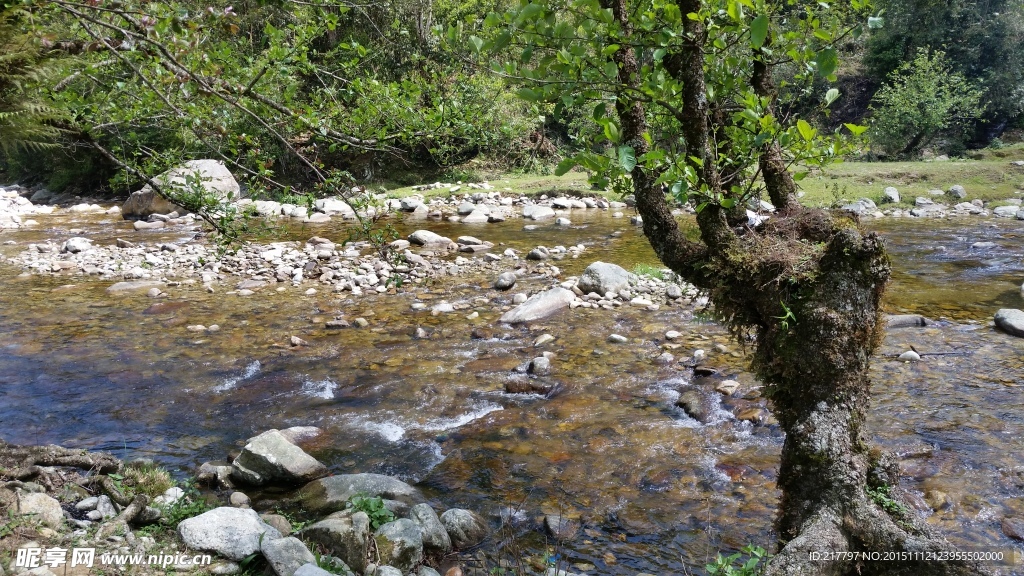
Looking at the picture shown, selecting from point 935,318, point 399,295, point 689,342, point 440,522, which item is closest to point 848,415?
point 440,522

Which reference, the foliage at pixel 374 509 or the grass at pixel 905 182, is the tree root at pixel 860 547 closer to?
the foliage at pixel 374 509

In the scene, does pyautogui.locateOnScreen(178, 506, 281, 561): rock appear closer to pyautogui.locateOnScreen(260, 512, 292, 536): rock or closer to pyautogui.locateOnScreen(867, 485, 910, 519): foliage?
pyautogui.locateOnScreen(260, 512, 292, 536): rock

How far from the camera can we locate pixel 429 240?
17266mm

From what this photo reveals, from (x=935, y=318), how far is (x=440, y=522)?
8872 millimetres

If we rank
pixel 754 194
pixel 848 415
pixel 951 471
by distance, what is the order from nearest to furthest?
pixel 754 194, pixel 848 415, pixel 951 471

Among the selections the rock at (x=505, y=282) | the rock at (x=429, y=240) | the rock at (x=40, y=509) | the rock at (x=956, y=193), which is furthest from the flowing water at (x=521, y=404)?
Answer: the rock at (x=956, y=193)

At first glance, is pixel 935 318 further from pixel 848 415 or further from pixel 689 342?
pixel 848 415

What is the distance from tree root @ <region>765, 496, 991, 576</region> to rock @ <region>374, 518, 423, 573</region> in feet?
7.84

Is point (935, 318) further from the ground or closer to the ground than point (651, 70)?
closer to the ground

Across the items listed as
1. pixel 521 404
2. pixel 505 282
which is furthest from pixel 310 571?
pixel 505 282

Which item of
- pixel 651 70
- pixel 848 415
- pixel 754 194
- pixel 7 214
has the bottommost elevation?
pixel 7 214

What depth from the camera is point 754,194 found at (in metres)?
3.34

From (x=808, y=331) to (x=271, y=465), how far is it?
4669mm

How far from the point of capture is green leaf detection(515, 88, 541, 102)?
2674 millimetres
